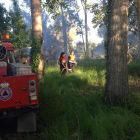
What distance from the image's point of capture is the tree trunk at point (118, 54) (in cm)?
505

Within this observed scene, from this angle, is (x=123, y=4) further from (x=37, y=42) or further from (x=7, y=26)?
(x=7, y=26)

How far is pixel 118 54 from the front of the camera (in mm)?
5059

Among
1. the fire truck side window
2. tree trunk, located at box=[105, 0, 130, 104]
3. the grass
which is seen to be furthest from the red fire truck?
tree trunk, located at box=[105, 0, 130, 104]

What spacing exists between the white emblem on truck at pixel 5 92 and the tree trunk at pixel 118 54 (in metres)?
2.59

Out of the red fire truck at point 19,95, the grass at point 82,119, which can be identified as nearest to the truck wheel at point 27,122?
the red fire truck at point 19,95

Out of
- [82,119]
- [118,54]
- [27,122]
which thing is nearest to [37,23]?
[118,54]

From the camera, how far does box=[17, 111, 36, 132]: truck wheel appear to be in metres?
4.33

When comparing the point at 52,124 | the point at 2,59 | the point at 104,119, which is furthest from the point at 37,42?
the point at 104,119

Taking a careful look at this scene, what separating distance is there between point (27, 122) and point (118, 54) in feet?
9.16

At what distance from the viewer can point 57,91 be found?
6.56 m

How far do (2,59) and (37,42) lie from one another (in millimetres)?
3586

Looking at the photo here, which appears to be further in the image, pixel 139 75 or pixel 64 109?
pixel 139 75

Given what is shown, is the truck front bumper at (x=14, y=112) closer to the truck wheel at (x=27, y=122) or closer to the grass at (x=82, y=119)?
the truck wheel at (x=27, y=122)

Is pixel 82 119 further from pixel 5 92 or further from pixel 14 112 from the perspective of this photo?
pixel 5 92
